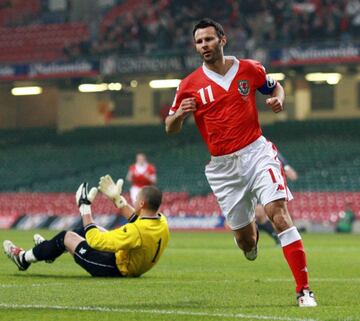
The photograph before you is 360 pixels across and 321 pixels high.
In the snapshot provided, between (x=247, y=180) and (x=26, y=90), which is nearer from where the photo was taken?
(x=247, y=180)

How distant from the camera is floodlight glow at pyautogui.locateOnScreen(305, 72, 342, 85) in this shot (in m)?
39.5

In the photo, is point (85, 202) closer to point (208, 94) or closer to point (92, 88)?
point (208, 94)

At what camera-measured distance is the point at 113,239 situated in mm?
10766

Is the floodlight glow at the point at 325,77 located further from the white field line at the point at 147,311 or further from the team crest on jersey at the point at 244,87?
the white field line at the point at 147,311

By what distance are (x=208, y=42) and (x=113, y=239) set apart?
247 centimetres

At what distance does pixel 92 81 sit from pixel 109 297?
108ft

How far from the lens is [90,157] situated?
40.2 meters

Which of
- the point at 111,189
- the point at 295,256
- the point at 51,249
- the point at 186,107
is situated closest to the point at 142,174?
the point at 111,189

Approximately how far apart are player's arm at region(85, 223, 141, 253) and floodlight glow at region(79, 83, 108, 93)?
33727mm

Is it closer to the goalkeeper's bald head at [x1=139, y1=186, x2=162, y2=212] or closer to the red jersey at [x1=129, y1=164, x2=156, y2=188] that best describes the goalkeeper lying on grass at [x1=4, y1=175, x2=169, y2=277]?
the goalkeeper's bald head at [x1=139, y1=186, x2=162, y2=212]

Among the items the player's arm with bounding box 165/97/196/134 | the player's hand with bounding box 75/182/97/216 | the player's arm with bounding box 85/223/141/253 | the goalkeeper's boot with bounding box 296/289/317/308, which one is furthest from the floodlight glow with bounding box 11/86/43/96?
the goalkeeper's boot with bounding box 296/289/317/308

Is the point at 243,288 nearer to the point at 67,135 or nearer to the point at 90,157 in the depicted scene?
the point at 90,157

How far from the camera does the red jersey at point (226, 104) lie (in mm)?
9422

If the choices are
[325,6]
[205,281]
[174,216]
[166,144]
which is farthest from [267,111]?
[205,281]
